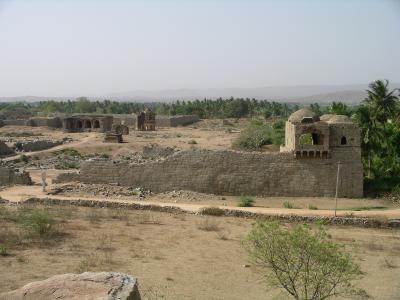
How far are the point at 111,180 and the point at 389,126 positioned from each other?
1588 cm

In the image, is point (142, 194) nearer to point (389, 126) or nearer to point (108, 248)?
point (108, 248)

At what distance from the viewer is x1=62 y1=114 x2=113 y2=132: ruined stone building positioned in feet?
184

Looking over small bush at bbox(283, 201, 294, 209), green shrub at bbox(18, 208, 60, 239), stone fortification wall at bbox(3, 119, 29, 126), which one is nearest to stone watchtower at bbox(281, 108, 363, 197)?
small bush at bbox(283, 201, 294, 209)

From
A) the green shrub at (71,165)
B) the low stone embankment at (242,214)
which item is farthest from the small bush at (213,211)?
the green shrub at (71,165)

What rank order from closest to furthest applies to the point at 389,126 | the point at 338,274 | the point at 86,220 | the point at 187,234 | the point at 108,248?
the point at 338,274, the point at 108,248, the point at 187,234, the point at 86,220, the point at 389,126

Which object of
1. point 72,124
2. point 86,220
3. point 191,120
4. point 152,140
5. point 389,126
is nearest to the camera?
point 86,220

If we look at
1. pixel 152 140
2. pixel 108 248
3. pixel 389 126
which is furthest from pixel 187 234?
pixel 152 140

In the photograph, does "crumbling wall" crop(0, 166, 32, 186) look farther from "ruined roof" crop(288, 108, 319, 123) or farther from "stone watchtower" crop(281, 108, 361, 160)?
"ruined roof" crop(288, 108, 319, 123)

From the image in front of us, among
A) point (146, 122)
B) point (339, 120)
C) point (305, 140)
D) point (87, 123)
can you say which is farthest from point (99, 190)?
point (87, 123)

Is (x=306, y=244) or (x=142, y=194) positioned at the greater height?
(x=306, y=244)

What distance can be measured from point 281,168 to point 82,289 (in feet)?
51.0

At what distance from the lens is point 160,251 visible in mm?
13930

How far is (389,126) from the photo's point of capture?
2728 cm

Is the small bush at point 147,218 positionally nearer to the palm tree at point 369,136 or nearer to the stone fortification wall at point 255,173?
the stone fortification wall at point 255,173
